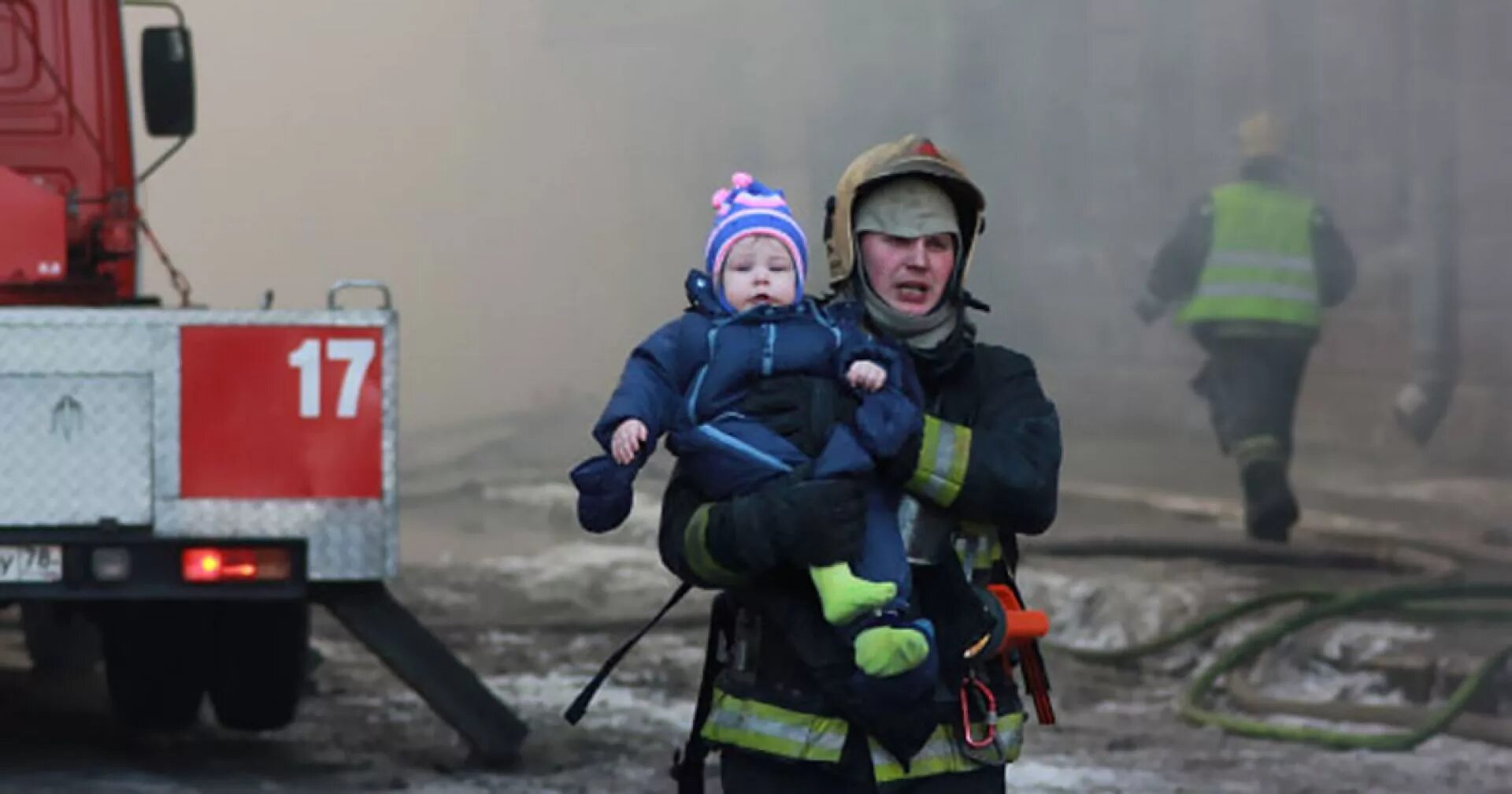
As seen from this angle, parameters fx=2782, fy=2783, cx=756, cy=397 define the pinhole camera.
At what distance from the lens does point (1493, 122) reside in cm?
1000

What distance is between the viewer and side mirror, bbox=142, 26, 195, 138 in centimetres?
817

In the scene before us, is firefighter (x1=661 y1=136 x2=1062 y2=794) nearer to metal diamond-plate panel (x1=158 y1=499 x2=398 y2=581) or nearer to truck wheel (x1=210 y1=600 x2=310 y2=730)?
metal diamond-plate panel (x1=158 y1=499 x2=398 y2=581)

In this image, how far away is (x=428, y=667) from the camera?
7312 mm

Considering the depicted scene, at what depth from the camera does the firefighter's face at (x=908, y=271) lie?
3828 mm

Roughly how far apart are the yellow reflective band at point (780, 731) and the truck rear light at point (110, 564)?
3352 millimetres

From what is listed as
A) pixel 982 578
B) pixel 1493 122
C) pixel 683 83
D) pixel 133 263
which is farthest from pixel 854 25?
pixel 982 578

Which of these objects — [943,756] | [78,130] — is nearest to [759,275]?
[943,756]

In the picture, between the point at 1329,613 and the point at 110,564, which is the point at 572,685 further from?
the point at 110,564

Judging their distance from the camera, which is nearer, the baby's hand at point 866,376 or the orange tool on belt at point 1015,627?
the baby's hand at point 866,376

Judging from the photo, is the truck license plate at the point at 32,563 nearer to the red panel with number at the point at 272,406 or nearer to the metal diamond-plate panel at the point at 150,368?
the metal diamond-plate panel at the point at 150,368

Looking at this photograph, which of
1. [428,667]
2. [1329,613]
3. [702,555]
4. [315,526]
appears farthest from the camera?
[1329,613]

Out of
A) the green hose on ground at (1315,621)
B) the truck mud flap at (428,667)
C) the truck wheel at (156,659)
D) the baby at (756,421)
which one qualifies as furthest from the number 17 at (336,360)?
the baby at (756,421)

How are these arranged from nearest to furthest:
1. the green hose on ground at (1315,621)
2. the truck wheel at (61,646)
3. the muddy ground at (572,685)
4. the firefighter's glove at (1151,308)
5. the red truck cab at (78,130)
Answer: the muddy ground at (572,685), the red truck cab at (78,130), the green hose on ground at (1315,621), the truck wheel at (61,646), the firefighter's glove at (1151,308)

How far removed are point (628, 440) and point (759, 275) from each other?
0.34m
